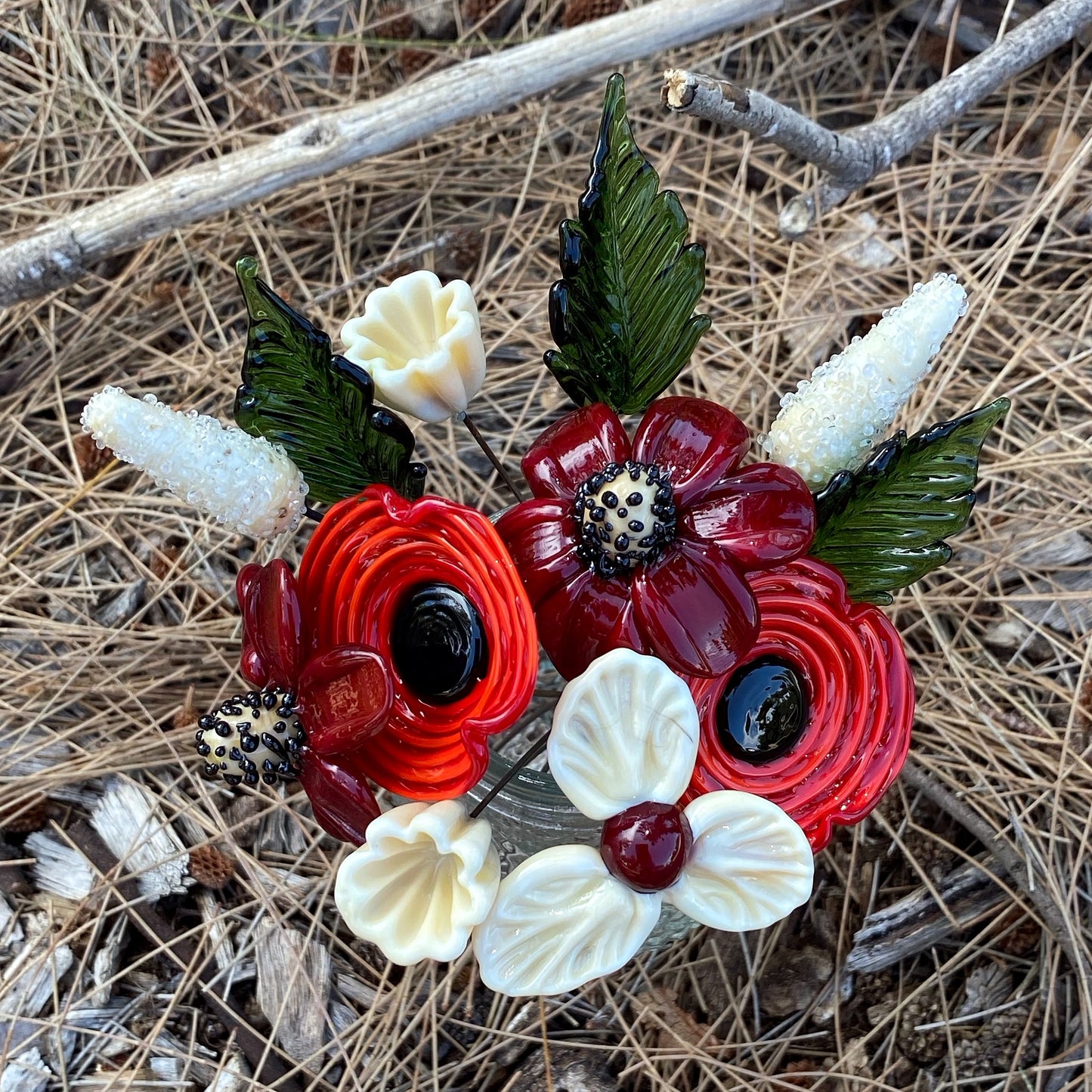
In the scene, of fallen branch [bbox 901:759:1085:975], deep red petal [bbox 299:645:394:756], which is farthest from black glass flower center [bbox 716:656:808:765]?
fallen branch [bbox 901:759:1085:975]

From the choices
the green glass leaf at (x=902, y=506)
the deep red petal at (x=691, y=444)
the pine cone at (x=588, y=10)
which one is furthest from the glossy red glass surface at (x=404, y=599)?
the pine cone at (x=588, y=10)

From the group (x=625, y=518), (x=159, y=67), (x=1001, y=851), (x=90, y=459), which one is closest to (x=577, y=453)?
(x=625, y=518)

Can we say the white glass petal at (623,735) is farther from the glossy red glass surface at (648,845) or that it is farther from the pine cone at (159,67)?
the pine cone at (159,67)

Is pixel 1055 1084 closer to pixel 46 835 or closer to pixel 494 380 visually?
pixel 494 380

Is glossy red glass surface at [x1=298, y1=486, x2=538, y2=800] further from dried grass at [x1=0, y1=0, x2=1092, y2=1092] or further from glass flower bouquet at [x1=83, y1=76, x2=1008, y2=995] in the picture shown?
dried grass at [x1=0, y1=0, x2=1092, y2=1092]

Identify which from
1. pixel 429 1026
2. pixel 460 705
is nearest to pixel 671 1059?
pixel 429 1026

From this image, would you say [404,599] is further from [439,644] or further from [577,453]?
[577,453]
